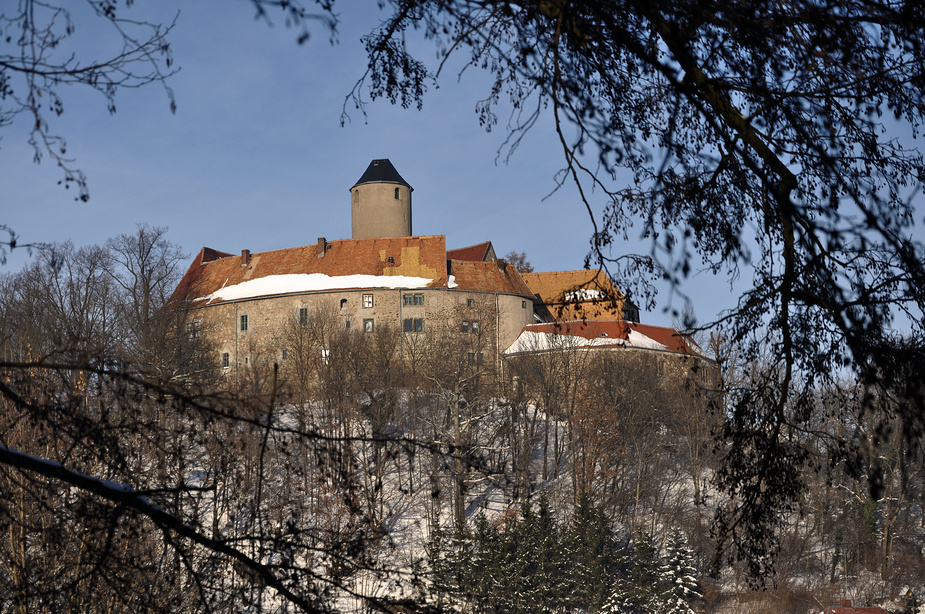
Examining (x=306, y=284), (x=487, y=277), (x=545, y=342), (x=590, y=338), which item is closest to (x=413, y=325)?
(x=487, y=277)

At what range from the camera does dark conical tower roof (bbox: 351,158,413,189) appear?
63.9 m

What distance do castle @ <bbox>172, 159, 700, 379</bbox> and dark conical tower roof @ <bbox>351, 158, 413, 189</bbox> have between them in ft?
14.1

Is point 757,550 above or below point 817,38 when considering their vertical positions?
below

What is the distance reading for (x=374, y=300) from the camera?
55.8 metres

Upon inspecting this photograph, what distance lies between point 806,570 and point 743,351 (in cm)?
3963

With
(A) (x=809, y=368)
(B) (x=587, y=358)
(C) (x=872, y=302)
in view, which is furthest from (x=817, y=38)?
(B) (x=587, y=358)

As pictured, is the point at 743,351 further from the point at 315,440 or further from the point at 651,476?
the point at 651,476

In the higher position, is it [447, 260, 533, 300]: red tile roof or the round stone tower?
the round stone tower

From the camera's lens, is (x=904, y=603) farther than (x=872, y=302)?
Yes

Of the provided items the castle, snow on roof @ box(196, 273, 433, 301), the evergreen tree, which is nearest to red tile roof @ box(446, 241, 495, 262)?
the castle

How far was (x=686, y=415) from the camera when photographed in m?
46.6

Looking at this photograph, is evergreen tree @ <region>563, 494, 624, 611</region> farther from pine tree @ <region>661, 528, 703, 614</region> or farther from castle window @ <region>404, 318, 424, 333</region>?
castle window @ <region>404, 318, 424, 333</region>

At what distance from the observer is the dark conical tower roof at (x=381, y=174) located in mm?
63938

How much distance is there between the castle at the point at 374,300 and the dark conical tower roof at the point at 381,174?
429 centimetres
